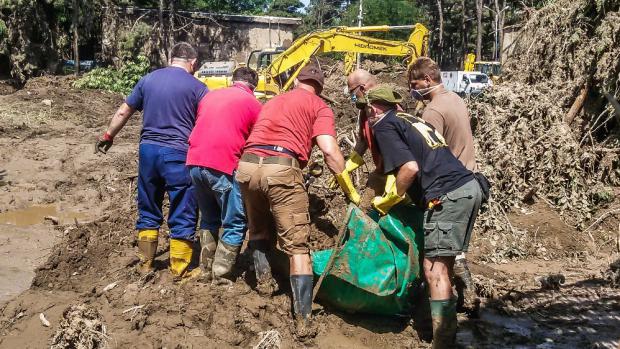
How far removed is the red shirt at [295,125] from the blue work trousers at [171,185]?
0.81 m

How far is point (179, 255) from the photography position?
15.6ft

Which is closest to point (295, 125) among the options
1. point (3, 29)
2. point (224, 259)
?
point (224, 259)

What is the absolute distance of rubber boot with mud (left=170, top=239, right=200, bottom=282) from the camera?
187 inches

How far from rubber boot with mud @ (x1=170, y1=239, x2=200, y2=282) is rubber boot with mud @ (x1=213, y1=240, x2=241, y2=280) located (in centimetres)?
27

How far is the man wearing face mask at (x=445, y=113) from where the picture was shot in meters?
4.45

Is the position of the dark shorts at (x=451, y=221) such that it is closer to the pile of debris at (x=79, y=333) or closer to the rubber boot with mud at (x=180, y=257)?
the rubber boot with mud at (x=180, y=257)

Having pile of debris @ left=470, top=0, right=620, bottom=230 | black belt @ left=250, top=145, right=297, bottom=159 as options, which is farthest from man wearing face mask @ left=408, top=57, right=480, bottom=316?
pile of debris @ left=470, top=0, right=620, bottom=230

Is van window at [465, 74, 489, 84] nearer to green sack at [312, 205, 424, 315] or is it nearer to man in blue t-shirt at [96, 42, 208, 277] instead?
man in blue t-shirt at [96, 42, 208, 277]

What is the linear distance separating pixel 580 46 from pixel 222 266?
562 cm

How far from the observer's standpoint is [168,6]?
27141 mm

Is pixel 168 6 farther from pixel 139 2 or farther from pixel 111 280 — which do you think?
pixel 111 280

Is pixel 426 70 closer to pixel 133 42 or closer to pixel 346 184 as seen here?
pixel 346 184

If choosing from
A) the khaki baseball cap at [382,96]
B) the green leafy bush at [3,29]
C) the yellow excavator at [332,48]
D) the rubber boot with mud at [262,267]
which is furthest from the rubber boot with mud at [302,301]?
the green leafy bush at [3,29]

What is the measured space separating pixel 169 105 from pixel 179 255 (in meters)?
1.17
